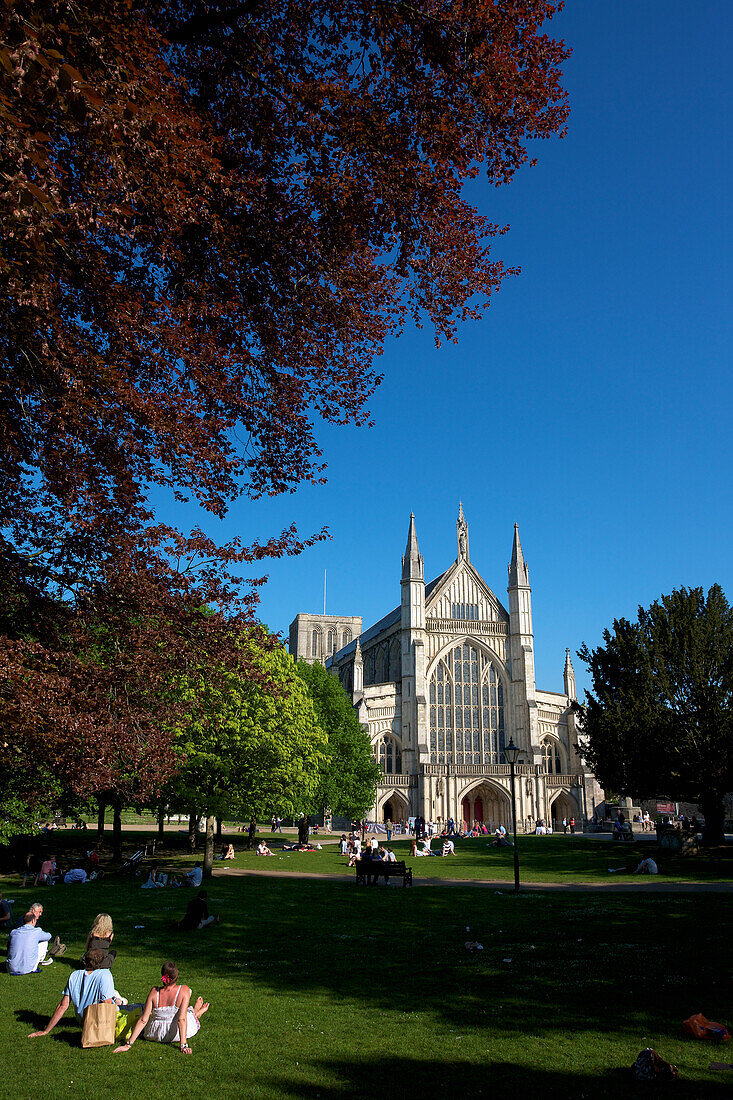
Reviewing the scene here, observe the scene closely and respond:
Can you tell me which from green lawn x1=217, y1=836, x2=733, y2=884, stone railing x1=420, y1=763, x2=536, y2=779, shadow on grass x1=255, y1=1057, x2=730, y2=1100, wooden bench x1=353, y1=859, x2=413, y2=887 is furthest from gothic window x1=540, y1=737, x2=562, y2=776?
shadow on grass x1=255, y1=1057, x2=730, y2=1100

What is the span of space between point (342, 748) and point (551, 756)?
79.0ft

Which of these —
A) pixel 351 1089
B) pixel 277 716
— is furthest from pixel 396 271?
pixel 277 716

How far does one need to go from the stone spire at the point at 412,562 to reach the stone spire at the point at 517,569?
8021 mm

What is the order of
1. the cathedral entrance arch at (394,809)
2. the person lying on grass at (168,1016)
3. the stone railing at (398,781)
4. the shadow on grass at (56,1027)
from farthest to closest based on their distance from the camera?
the cathedral entrance arch at (394,809)
the stone railing at (398,781)
the shadow on grass at (56,1027)
the person lying on grass at (168,1016)

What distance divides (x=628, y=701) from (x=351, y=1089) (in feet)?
102

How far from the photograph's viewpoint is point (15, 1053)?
23.8ft

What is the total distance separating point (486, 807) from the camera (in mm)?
59156

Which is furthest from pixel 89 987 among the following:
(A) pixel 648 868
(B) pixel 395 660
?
(B) pixel 395 660

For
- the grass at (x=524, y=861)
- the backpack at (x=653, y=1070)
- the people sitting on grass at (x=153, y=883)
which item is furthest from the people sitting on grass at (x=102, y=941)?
the grass at (x=524, y=861)

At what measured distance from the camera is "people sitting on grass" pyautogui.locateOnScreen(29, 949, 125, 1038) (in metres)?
7.96

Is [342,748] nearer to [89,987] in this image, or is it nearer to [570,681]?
[570,681]

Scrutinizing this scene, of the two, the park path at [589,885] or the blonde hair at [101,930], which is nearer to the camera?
the blonde hair at [101,930]

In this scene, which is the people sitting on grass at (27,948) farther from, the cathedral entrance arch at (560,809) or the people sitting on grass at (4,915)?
the cathedral entrance arch at (560,809)

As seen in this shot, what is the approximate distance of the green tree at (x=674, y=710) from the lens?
31.8 metres
